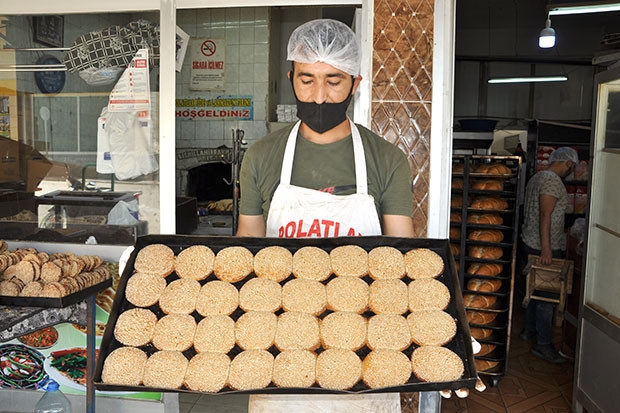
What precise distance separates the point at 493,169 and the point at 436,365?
118 inches

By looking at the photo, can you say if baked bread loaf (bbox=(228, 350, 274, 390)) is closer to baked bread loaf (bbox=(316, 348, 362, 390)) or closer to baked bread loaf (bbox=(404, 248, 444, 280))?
baked bread loaf (bbox=(316, 348, 362, 390))

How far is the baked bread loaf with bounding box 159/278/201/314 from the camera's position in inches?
62.7

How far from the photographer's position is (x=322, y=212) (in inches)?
80.2

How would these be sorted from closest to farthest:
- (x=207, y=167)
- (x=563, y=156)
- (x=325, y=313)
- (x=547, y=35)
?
(x=325, y=313) < (x=563, y=156) < (x=547, y=35) < (x=207, y=167)

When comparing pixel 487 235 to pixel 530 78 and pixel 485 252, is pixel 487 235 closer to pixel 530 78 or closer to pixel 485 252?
pixel 485 252

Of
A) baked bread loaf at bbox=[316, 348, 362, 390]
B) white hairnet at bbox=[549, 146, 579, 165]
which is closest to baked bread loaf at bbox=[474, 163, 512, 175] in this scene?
white hairnet at bbox=[549, 146, 579, 165]

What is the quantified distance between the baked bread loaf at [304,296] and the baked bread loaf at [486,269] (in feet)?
9.20

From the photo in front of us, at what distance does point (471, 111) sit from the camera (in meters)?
10.5

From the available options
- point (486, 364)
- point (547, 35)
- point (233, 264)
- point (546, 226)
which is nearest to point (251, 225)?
point (233, 264)

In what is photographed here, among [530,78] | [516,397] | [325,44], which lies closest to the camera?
[325,44]

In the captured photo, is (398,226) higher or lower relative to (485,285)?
higher

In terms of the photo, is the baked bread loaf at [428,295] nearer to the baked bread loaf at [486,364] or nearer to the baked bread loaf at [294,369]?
the baked bread loaf at [294,369]

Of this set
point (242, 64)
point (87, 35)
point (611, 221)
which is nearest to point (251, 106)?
point (242, 64)

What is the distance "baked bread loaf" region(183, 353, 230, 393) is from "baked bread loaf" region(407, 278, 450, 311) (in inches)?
22.9
